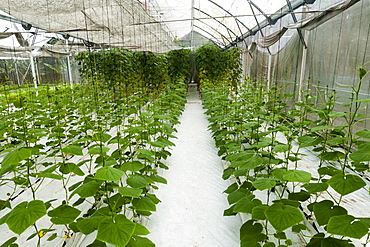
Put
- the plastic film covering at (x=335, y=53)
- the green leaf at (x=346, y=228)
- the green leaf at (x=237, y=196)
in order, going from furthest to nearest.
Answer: the plastic film covering at (x=335, y=53) → the green leaf at (x=237, y=196) → the green leaf at (x=346, y=228)

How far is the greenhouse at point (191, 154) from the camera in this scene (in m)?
1.41

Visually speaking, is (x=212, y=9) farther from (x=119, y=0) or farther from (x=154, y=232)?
(x=154, y=232)

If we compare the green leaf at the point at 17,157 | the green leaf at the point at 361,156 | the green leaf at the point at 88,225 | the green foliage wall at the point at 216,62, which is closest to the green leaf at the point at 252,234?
the green leaf at the point at 361,156

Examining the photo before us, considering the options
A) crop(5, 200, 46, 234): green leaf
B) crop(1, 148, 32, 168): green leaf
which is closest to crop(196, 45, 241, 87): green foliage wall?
crop(1, 148, 32, 168): green leaf

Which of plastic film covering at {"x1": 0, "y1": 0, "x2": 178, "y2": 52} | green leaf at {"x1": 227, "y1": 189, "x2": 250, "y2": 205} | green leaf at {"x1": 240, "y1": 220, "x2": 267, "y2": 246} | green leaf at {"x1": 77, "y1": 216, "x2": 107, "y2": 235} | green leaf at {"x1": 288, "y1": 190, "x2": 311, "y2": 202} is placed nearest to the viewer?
green leaf at {"x1": 77, "y1": 216, "x2": 107, "y2": 235}

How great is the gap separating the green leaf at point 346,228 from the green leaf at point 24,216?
1.39 metres

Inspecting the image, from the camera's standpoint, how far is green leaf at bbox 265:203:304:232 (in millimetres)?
1226

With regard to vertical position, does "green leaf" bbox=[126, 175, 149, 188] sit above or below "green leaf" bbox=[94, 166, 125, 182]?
below

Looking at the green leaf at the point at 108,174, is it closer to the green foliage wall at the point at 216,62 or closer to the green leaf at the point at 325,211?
the green leaf at the point at 325,211

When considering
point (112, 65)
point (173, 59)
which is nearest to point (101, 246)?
point (112, 65)

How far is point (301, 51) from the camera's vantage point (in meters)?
5.54

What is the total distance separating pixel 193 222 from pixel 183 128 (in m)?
3.54

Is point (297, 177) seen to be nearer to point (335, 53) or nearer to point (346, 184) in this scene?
point (346, 184)

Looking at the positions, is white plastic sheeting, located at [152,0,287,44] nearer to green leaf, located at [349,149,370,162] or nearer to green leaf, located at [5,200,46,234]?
green leaf, located at [349,149,370,162]
